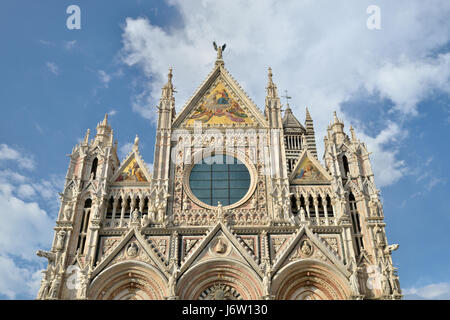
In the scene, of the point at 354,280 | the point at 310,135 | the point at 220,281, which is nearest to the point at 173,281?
the point at 220,281

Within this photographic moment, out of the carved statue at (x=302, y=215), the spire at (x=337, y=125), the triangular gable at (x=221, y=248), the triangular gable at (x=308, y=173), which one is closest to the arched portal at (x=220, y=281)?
the triangular gable at (x=221, y=248)

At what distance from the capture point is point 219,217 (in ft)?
66.9

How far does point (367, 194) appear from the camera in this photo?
2169cm

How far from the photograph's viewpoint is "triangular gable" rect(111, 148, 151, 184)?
2258 cm

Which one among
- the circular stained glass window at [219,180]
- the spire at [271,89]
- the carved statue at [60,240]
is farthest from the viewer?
the spire at [271,89]

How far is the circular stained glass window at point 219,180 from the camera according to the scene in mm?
22312

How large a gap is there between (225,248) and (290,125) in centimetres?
2453

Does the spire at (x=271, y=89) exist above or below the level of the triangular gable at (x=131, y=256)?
→ above

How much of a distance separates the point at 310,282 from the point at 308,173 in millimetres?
5987

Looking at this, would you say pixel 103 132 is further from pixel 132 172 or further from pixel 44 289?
pixel 44 289

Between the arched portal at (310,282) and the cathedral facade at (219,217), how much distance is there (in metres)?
0.05

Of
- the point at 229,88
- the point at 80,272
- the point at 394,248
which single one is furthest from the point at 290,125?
the point at 80,272

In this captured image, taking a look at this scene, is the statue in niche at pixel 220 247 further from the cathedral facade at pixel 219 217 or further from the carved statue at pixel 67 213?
the carved statue at pixel 67 213
